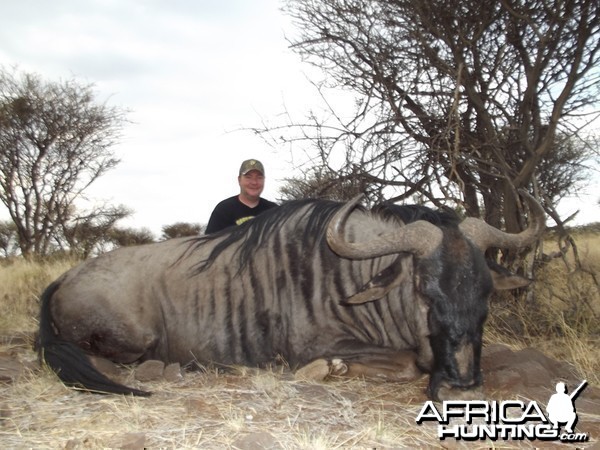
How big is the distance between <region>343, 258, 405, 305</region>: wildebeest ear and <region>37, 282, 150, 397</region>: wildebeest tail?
1105 millimetres

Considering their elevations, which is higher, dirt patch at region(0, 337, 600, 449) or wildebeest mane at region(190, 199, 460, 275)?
wildebeest mane at region(190, 199, 460, 275)

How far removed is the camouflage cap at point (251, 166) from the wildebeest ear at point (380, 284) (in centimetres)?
247

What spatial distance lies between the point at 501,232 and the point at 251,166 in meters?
2.56

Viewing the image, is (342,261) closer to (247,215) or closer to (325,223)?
(325,223)

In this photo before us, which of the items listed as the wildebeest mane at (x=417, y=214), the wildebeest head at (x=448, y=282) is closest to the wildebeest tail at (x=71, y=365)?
the wildebeest head at (x=448, y=282)

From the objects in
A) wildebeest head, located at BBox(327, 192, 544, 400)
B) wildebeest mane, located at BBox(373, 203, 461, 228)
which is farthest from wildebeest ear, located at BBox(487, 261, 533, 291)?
wildebeest mane, located at BBox(373, 203, 461, 228)

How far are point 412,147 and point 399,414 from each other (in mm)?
2736

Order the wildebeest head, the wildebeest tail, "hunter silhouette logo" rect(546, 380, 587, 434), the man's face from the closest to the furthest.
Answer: "hunter silhouette logo" rect(546, 380, 587, 434), the wildebeest head, the wildebeest tail, the man's face

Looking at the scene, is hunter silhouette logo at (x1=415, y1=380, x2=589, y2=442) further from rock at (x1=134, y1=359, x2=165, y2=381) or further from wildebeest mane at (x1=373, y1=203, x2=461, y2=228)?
rock at (x1=134, y1=359, x2=165, y2=381)

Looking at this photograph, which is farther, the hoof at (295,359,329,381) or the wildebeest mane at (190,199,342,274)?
the wildebeest mane at (190,199,342,274)

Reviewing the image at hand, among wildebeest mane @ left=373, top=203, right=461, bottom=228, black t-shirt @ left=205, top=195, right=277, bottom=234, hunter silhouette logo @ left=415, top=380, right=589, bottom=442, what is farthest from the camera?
black t-shirt @ left=205, top=195, right=277, bottom=234

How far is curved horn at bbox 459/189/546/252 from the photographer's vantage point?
10.7 feet

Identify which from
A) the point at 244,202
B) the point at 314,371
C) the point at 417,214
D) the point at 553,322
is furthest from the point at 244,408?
the point at 244,202

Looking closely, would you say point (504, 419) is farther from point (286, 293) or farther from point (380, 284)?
point (286, 293)
